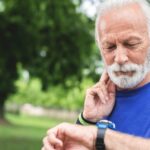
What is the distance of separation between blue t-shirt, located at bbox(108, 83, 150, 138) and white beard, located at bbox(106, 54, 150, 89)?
55 mm

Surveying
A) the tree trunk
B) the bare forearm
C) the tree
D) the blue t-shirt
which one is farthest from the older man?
the tree trunk

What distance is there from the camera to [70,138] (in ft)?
8.23

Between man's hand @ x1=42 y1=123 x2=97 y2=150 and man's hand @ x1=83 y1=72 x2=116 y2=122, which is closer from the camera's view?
man's hand @ x1=42 y1=123 x2=97 y2=150

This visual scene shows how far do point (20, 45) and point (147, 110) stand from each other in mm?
32331

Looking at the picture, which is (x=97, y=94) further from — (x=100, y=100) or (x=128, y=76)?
(x=128, y=76)

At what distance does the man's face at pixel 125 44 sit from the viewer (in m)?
2.67

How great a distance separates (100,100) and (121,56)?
0.33 metres

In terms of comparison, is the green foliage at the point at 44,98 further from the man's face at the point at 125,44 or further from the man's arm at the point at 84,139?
the man's arm at the point at 84,139

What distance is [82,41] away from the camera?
99.7ft

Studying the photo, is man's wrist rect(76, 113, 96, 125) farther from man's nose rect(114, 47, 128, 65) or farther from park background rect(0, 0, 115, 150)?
park background rect(0, 0, 115, 150)

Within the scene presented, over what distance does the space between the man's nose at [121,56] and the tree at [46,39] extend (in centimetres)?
2195

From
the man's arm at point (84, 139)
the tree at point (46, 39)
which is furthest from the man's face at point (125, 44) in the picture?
the tree at point (46, 39)

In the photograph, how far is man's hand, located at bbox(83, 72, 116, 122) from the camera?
282 centimetres

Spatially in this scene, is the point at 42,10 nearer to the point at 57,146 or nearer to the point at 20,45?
the point at 20,45
